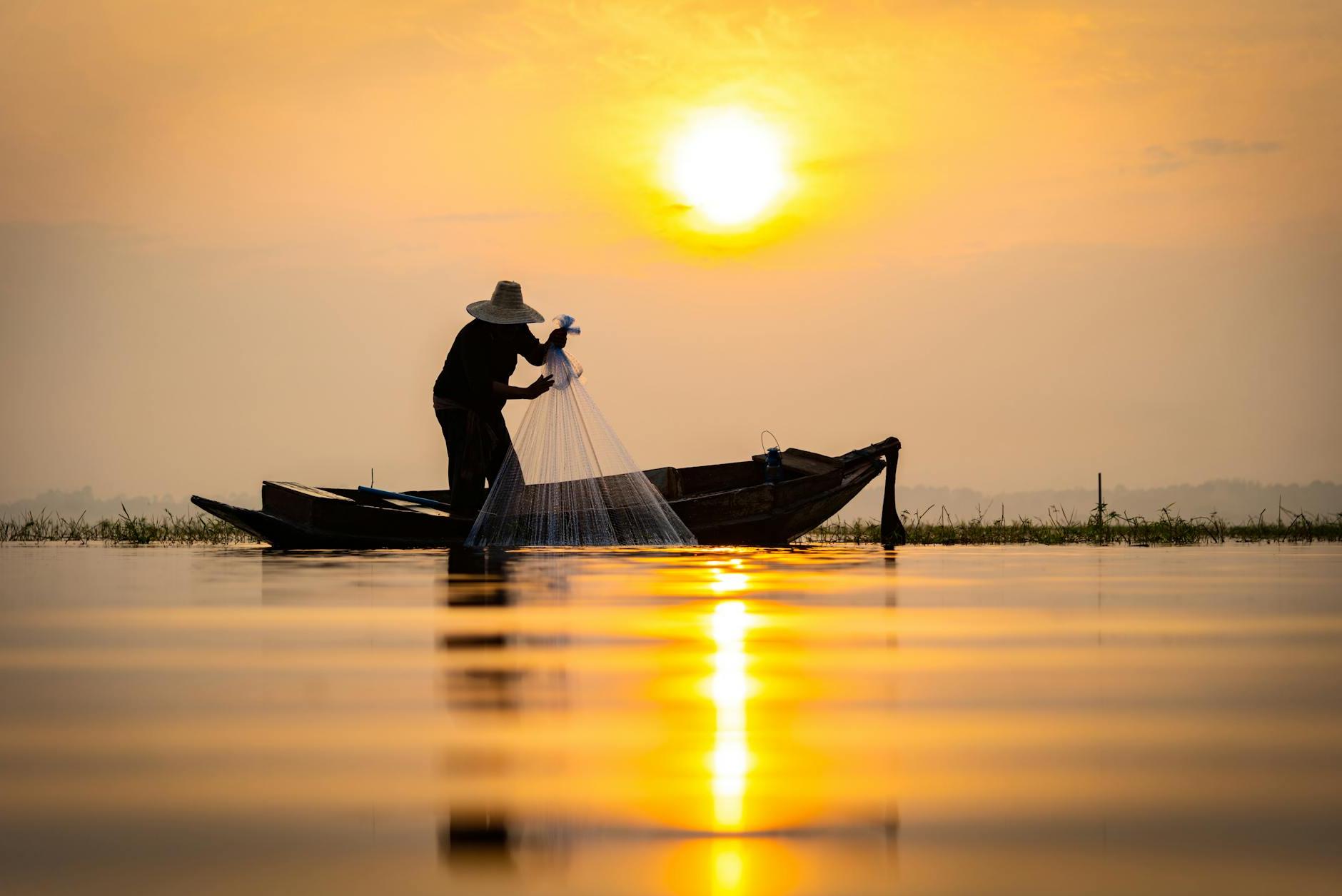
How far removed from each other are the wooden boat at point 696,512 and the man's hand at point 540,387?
1.87 metres

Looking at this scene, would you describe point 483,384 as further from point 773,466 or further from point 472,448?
point 773,466

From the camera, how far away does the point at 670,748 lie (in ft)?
13.6

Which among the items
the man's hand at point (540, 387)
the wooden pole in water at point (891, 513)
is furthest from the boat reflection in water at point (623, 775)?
the wooden pole in water at point (891, 513)

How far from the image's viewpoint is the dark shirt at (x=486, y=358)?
52.0 ft

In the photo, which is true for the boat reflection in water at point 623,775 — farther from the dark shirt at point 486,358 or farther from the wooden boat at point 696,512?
the wooden boat at point 696,512

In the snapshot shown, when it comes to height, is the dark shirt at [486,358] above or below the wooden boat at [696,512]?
above

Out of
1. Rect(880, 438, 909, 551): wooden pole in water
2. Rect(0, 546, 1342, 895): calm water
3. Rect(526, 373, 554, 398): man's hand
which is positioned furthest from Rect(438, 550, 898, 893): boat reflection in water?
Rect(880, 438, 909, 551): wooden pole in water

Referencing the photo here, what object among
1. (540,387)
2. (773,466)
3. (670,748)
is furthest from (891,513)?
(670,748)

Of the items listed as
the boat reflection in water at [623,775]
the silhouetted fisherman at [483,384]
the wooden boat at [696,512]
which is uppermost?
the silhouetted fisherman at [483,384]

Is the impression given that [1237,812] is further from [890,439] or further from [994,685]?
[890,439]

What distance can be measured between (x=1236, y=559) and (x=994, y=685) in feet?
34.8

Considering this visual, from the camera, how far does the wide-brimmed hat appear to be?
15776 millimetres

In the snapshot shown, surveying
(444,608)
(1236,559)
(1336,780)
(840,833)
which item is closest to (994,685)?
(1336,780)

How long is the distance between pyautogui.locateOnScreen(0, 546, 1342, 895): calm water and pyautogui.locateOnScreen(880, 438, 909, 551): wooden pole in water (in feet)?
30.3
